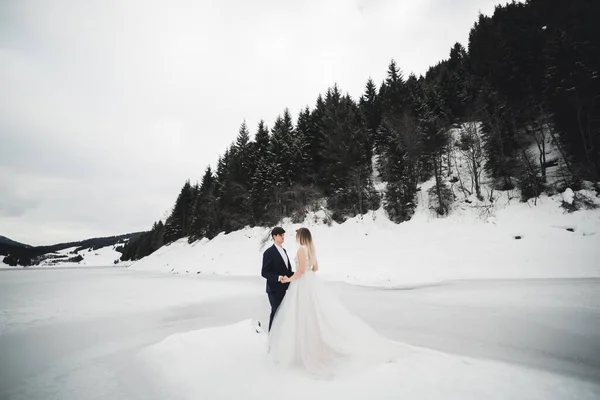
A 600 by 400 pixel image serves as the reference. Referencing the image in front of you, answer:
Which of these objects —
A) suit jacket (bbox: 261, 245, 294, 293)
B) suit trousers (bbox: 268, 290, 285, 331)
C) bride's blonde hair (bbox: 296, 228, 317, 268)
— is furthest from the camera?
suit trousers (bbox: 268, 290, 285, 331)

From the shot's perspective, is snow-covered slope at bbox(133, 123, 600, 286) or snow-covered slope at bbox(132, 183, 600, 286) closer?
snow-covered slope at bbox(132, 183, 600, 286)

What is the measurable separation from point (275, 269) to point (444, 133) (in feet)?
73.3

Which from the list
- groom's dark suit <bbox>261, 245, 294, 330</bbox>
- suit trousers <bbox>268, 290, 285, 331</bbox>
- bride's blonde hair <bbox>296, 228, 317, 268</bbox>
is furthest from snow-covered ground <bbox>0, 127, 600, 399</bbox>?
bride's blonde hair <bbox>296, 228, 317, 268</bbox>

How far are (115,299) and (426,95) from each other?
116 ft

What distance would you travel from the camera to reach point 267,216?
28031 mm

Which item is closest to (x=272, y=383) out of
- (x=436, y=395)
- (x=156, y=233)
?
(x=436, y=395)

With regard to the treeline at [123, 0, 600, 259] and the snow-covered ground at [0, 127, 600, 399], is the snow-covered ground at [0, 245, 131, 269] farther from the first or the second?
the snow-covered ground at [0, 127, 600, 399]

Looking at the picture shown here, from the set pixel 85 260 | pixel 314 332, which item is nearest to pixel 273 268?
pixel 314 332

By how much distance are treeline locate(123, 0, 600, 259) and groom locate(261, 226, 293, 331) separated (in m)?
17.4

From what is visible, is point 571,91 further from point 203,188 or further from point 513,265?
point 203,188

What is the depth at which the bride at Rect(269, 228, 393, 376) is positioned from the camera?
341 centimetres

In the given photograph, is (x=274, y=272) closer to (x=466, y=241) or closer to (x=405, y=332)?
(x=405, y=332)

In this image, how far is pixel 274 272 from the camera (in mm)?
4043

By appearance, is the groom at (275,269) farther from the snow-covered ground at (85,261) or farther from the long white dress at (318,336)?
the snow-covered ground at (85,261)
